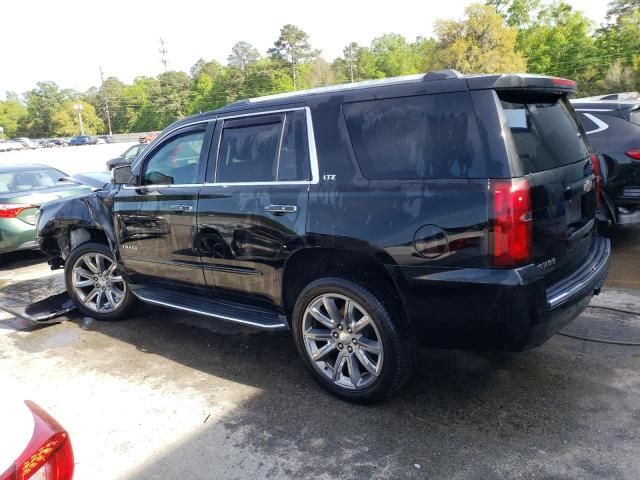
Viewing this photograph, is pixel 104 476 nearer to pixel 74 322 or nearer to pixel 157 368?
pixel 157 368

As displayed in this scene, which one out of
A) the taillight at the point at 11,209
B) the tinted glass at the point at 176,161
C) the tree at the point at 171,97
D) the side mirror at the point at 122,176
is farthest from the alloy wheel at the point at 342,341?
the tree at the point at 171,97

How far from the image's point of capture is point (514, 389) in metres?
3.45

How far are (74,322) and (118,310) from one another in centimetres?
57

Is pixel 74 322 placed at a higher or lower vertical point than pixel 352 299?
lower

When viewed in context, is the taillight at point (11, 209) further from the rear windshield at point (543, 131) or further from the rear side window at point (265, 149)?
the rear windshield at point (543, 131)

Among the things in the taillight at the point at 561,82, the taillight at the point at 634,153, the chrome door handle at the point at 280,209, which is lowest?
the taillight at the point at 634,153

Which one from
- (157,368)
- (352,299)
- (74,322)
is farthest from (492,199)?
(74,322)

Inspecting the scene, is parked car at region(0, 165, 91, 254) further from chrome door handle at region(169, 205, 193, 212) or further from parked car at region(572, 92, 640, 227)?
parked car at region(572, 92, 640, 227)

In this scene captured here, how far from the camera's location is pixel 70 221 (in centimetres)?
532

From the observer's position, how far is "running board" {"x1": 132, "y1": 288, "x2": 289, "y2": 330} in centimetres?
378

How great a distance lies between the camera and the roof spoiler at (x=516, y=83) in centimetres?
282

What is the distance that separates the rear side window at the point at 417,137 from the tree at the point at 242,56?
321 feet

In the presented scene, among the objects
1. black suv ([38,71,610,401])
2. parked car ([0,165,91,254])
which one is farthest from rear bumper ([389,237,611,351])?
parked car ([0,165,91,254])

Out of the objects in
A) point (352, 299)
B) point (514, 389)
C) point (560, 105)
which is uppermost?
point (560, 105)
